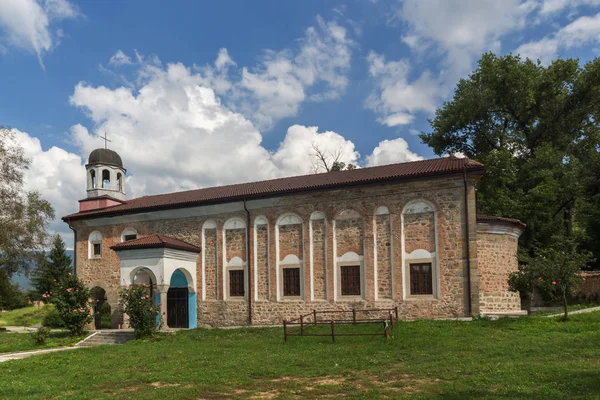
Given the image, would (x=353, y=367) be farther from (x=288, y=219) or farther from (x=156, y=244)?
(x=156, y=244)

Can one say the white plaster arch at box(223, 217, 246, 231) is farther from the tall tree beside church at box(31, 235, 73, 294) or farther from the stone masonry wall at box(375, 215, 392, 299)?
the tall tree beside church at box(31, 235, 73, 294)

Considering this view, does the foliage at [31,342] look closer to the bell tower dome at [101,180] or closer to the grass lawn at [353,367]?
the grass lawn at [353,367]

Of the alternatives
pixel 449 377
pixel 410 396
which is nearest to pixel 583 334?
pixel 449 377

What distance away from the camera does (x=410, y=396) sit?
8234 mm

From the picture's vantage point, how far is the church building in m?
19.1

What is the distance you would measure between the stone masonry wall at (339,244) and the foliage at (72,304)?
4249 millimetres

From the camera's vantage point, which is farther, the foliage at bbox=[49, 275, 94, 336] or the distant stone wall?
the foliage at bbox=[49, 275, 94, 336]

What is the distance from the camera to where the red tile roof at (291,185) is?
64.2 ft

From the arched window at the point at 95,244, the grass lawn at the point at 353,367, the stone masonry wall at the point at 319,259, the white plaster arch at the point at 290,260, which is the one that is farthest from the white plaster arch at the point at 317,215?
the arched window at the point at 95,244

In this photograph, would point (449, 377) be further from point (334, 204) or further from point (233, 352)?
point (334, 204)

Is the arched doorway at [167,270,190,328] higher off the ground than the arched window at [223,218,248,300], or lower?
lower

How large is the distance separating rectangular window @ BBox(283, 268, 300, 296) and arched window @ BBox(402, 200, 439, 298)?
15.8ft

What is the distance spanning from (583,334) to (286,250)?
12.2 m

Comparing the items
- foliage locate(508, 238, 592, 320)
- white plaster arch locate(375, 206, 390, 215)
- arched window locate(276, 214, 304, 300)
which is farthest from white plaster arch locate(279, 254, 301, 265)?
foliage locate(508, 238, 592, 320)
